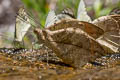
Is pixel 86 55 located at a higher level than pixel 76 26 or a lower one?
lower

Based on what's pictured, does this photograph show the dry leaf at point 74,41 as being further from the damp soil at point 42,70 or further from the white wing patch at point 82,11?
the white wing patch at point 82,11

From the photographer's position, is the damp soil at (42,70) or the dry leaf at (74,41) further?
the dry leaf at (74,41)

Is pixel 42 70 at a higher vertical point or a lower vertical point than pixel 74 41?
lower

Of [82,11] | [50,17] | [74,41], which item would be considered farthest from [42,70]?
[82,11]

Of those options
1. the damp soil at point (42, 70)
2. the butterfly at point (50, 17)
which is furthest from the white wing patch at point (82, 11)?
the damp soil at point (42, 70)

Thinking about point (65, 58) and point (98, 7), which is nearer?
point (65, 58)

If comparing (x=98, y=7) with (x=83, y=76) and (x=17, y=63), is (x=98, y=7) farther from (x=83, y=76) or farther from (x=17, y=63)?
(x=83, y=76)

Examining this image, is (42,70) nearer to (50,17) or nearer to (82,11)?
(50,17)

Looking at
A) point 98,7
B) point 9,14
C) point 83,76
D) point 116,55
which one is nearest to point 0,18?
point 9,14
